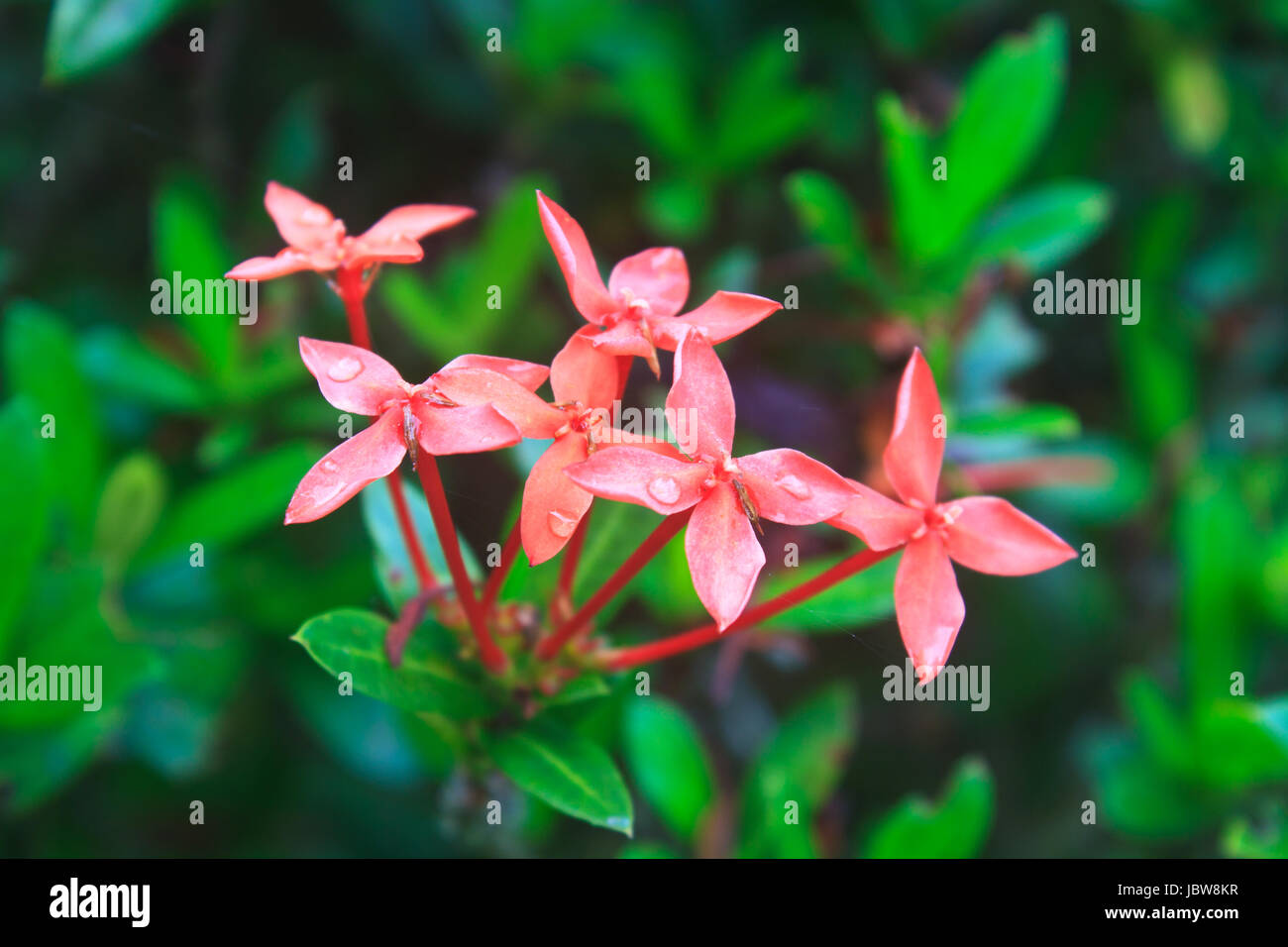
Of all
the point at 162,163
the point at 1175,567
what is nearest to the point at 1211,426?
the point at 1175,567

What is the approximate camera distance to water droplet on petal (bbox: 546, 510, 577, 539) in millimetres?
850

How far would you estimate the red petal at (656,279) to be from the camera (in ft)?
Answer: 3.29

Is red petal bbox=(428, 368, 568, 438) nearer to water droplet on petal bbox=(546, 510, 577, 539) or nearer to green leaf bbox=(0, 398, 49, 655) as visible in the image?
water droplet on petal bbox=(546, 510, 577, 539)

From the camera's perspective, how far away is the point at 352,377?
0.89 meters

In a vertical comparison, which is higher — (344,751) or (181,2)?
(181,2)

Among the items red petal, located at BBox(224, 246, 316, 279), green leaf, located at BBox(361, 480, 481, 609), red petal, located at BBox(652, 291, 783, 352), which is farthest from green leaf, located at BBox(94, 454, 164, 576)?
red petal, located at BBox(652, 291, 783, 352)

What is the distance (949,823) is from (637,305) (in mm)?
993

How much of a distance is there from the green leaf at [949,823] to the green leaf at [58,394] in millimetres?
1390

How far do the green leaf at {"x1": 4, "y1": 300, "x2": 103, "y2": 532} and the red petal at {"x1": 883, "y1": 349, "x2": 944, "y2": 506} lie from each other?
1.28 meters

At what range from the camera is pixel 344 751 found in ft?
5.27

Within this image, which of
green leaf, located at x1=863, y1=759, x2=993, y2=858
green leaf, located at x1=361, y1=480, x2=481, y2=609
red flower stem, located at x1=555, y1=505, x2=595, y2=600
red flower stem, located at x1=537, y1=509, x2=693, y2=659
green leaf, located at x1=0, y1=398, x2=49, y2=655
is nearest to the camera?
red flower stem, located at x1=537, y1=509, x2=693, y2=659
